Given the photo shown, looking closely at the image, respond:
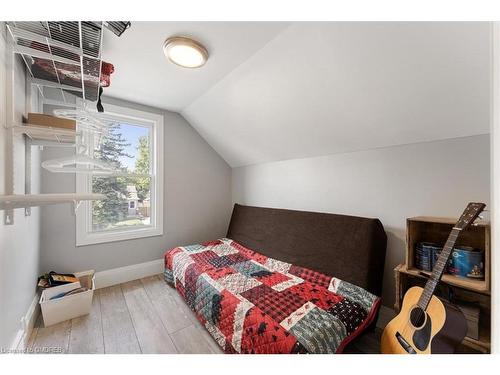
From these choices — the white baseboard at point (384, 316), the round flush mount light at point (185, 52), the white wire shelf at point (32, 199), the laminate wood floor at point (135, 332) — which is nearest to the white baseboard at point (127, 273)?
the laminate wood floor at point (135, 332)

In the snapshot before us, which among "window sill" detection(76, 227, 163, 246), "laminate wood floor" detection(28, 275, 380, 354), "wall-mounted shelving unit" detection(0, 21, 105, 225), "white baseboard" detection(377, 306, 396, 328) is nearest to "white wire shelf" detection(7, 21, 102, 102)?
"wall-mounted shelving unit" detection(0, 21, 105, 225)

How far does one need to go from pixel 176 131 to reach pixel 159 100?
46 centimetres

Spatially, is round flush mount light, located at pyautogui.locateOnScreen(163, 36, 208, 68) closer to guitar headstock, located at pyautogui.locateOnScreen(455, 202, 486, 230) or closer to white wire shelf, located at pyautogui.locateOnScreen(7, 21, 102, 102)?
white wire shelf, located at pyautogui.locateOnScreen(7, 21, 102, 102)

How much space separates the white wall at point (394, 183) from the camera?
1264 mm

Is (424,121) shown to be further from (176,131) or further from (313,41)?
(176,131)

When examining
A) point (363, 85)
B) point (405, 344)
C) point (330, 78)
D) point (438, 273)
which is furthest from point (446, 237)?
point (330, 78)

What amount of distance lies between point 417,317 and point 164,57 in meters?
2.38

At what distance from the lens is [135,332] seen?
1.46 m

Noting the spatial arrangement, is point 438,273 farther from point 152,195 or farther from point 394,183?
point 152,195

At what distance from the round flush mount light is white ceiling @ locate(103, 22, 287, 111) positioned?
3 cm

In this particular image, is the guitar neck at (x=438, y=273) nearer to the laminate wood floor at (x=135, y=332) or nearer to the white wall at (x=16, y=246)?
the laminate wood floor at (x=135, y=332)
